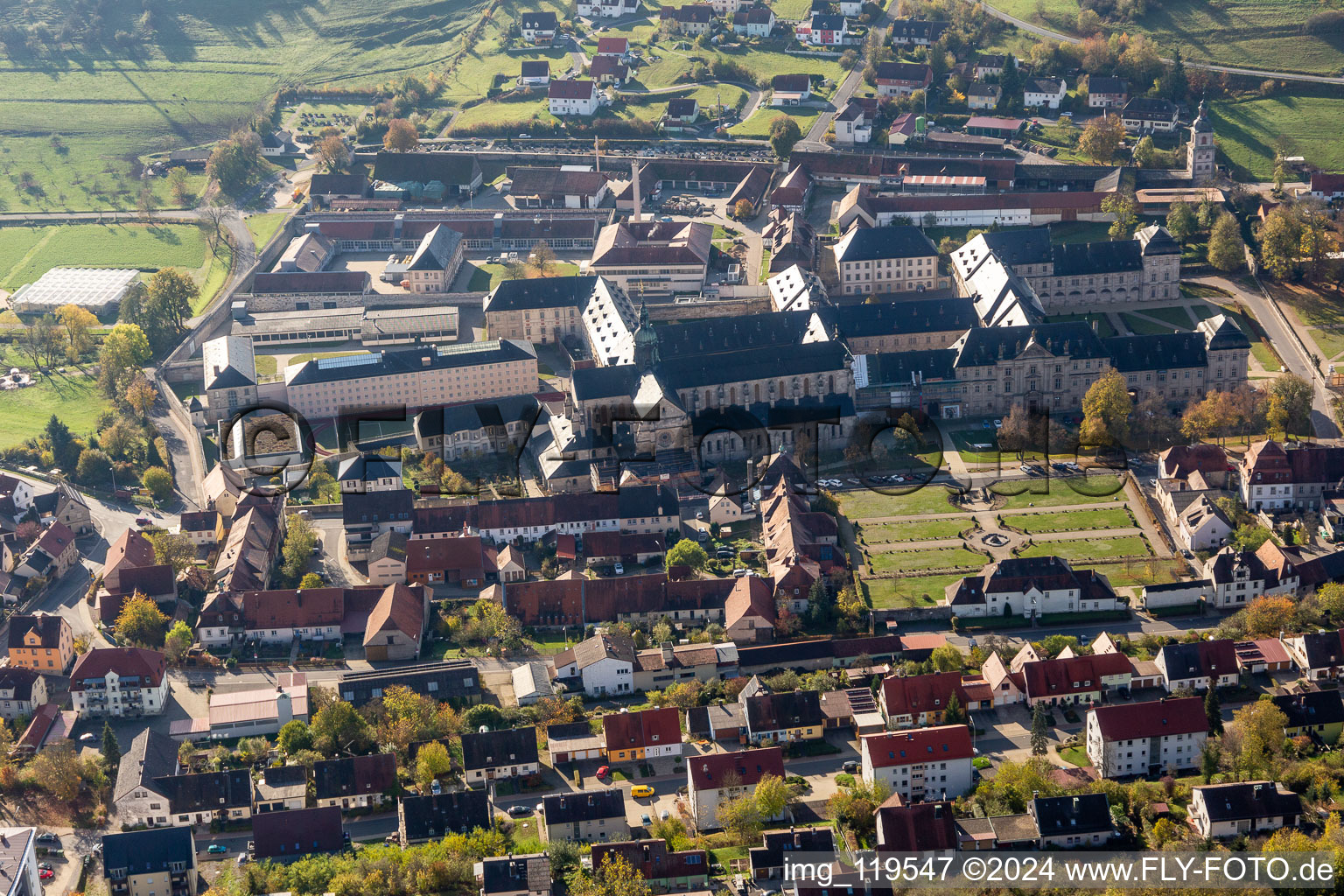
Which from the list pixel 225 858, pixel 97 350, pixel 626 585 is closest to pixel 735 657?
pixel 626 585

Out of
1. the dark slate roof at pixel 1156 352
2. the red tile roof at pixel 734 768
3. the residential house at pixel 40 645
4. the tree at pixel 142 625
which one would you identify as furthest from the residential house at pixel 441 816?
the dark slate roof at pixel 1156 352

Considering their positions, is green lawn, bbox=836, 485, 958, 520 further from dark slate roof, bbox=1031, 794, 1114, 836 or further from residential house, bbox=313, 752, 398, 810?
residential house, bbox=313, 752, 398, 810

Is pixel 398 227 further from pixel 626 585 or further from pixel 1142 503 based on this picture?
pixel 1142 503

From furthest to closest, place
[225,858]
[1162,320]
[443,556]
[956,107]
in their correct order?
1. [956,107]
2. [1162,320]
3. [443,556]
4. [225,858]

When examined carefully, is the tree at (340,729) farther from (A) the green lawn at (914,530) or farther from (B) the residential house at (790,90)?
(B) the residential house at (790,90)

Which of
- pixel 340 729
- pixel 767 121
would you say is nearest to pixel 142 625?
pixel 340 729

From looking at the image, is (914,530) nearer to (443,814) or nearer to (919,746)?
(919,746)
